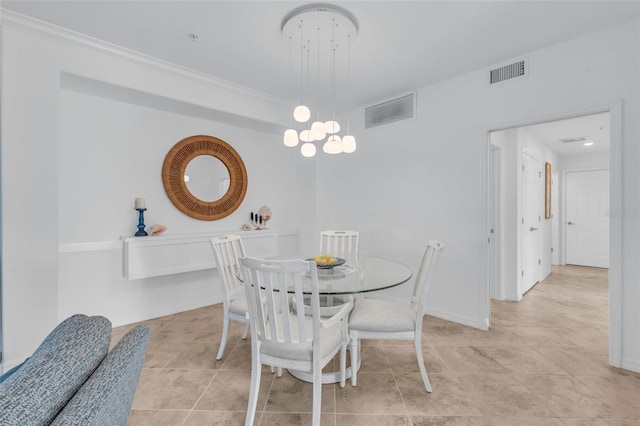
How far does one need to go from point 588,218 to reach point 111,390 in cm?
809

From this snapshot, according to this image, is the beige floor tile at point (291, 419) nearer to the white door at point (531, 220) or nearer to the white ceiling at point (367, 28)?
the white ceiling at point (367, 28)

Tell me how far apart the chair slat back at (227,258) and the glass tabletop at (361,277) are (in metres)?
0.78

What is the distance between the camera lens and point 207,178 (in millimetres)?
3684

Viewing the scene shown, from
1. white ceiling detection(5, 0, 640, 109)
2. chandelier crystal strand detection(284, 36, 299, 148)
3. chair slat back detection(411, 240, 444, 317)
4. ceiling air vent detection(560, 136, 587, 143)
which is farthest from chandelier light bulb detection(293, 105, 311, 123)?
ceiling air vent detection(560, 136, 587, 143)

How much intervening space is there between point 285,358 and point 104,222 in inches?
97.4

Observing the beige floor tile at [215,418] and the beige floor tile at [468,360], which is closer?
the beige floor tile at [215,418]

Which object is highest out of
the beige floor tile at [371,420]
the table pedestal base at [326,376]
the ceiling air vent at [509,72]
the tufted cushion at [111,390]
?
the ceiling air vent at [509,72]

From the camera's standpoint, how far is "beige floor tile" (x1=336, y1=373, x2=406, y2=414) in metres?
1.79

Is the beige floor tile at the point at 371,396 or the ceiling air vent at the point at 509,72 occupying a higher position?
the ceiling air vent at the point at 509,72

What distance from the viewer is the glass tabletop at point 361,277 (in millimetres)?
1857

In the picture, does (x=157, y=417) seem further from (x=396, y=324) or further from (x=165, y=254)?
(x=165, y=254)

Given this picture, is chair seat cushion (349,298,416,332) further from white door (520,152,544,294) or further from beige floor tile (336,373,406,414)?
white door (520,152,544,294)

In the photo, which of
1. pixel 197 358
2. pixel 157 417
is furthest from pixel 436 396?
pixel 197 358

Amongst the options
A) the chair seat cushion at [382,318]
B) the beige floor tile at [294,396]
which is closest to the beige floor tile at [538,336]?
the chair seat cushion at [382,318]
